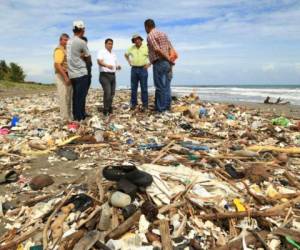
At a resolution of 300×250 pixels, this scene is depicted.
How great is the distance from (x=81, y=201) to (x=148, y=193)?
72 cm

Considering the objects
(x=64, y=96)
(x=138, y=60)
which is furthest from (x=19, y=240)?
(x=138, y=60)

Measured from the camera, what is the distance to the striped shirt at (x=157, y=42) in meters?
9.86

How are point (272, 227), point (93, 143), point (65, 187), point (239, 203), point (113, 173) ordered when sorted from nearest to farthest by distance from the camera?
point (272, 227)
point (239, 203)
point (113, 173)
point (65, 187)
point (93, 143)

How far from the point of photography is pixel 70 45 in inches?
348

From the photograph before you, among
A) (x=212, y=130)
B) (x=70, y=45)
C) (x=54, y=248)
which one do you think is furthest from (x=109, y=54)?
(x=54, y=248)

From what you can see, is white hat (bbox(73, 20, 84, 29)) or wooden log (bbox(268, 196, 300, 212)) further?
white hat (bbox(73, 20, 84, 29))

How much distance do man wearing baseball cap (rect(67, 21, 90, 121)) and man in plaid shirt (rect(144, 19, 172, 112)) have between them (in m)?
1.78

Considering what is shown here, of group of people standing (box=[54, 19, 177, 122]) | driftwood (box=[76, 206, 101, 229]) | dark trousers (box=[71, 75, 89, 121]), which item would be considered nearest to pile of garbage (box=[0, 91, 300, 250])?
driftwood (box=[76, 206, 101, 229])

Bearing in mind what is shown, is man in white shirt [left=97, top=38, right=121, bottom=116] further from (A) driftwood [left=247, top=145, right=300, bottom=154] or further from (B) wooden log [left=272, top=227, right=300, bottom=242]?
(B) wooden log [left=272, top=227, right=300, bottom=242]

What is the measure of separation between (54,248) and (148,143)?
4092mm

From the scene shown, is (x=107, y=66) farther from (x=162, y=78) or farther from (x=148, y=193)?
(x=148, y=193)

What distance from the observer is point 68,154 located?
675 cm

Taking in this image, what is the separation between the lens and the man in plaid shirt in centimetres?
988

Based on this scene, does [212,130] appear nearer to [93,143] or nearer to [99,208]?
[93,143]
